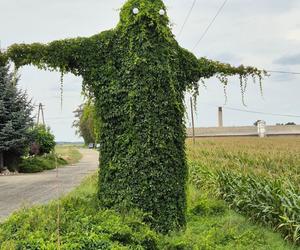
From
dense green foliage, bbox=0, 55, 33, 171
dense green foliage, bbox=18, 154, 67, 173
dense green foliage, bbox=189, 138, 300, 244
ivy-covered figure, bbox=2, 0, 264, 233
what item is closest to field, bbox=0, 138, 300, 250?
dense green foliage, bbox=189, 138, 300, 244

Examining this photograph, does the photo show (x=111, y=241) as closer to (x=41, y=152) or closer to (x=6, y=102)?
(x=6, y=102)

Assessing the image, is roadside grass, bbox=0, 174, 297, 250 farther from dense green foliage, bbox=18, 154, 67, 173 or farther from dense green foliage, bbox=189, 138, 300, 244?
dense green foliage, bbox=18, 154, 67, 173

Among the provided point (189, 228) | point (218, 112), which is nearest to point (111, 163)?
point (189, 228)

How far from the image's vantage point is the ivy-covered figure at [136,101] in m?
9.76

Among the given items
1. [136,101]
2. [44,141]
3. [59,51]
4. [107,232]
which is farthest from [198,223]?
[44,141]

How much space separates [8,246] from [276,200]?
18.9 ft

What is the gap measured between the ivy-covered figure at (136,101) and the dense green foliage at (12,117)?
21.0 m

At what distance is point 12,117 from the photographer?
31000mm

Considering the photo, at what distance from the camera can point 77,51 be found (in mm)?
10141

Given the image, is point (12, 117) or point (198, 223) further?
point (12, 117)

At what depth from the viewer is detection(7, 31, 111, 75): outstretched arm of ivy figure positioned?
33.2ft

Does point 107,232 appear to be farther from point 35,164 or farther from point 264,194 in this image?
point 35,164

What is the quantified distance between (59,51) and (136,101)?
1.87m

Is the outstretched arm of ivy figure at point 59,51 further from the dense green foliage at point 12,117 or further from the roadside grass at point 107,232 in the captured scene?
the dense green foliage at point 12,117
